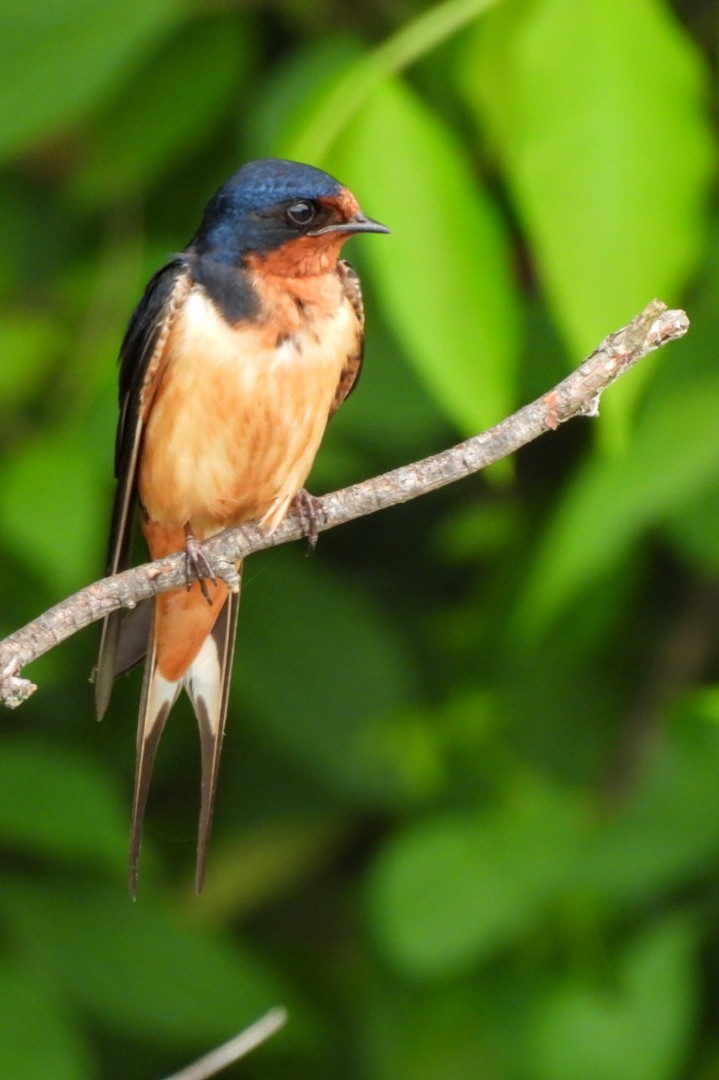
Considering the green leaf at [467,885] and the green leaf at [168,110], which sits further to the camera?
the green leaf at [168,110]

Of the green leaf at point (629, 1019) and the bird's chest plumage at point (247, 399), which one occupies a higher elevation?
the bird's chest plumage at point (247, 399)

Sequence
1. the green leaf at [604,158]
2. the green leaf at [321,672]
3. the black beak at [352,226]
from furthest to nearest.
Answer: the green leaf at [321,672] → the black beak at [352,226] → the green leaf at [604,158]

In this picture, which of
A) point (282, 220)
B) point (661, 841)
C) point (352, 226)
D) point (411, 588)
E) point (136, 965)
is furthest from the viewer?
point (411, 588)

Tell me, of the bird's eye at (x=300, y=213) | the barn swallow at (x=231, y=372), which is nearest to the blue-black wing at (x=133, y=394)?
the barn swallow at (x=231, y=372)

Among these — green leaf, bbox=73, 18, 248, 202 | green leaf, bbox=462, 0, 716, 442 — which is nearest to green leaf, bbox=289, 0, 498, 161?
green leaf, bbox=462, 0, 716, 442

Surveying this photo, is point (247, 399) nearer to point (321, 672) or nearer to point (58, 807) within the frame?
point (58, 807)

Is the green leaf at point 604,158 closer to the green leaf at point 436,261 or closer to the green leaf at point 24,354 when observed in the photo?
the green leaf at point 436,261

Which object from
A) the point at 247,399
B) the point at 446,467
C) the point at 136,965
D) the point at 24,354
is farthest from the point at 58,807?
the point at 446,467
